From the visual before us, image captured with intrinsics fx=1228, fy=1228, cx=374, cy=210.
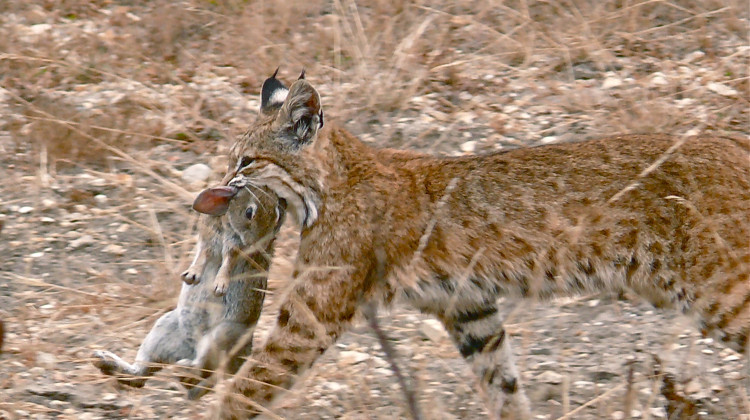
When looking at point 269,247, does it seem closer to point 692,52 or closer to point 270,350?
point 270,350

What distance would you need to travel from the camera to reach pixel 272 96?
4965mm

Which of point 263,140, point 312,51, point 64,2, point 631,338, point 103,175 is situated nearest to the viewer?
point 263,140

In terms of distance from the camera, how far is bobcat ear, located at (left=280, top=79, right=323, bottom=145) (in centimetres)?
463

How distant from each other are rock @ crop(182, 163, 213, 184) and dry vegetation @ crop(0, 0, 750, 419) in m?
0.02

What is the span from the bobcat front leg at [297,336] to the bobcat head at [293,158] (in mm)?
284

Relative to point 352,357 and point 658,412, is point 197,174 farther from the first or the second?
point 658,412

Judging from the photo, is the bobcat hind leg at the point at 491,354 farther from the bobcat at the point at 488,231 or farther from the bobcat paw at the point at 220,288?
the bobcat paw at the point at 220,288

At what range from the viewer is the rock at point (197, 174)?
260 inches

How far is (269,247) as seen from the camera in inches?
189

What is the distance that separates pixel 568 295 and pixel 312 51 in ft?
12.1

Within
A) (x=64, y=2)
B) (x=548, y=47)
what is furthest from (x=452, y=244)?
(x=64, y=2)

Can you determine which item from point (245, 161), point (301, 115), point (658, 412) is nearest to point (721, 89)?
point (658, 412)

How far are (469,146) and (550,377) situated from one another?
6.29 feet

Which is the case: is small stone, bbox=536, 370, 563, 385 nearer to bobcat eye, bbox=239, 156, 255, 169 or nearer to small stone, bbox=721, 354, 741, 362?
small stone, bbox=721, 354, 741, 362
